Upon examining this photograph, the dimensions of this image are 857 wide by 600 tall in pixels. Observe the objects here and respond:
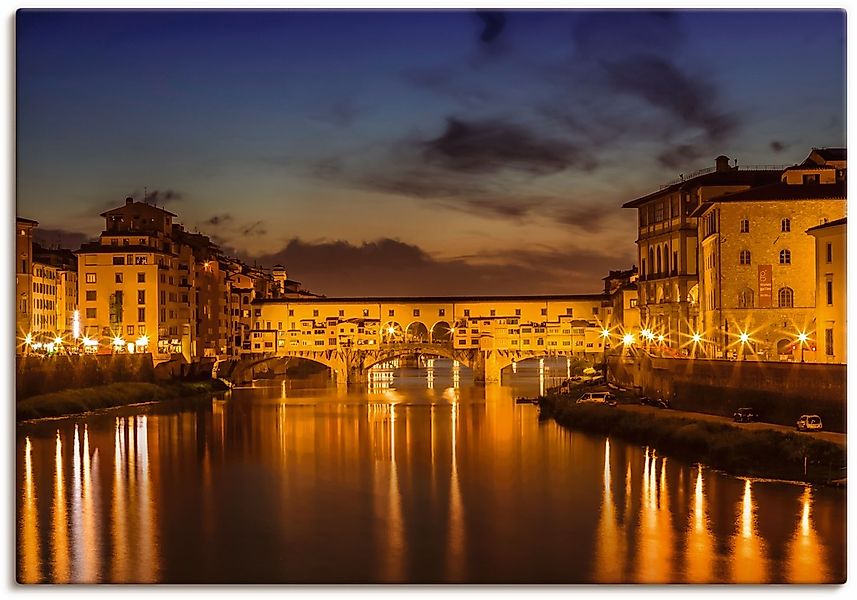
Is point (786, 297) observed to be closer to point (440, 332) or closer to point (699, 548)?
point (699, 548)

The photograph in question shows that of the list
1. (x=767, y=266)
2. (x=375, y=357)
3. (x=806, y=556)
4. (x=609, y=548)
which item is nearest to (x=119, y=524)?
(x=609, y=548)

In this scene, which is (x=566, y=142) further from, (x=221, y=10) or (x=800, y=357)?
(x=800, y=357)

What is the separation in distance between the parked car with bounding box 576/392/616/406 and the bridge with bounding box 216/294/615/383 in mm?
21001

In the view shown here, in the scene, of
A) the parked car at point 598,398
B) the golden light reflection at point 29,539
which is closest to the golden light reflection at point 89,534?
the golden light reflection at point 29,539

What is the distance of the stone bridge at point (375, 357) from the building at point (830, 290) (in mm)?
34840

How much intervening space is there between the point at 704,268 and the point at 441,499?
684 inches

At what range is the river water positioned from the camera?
11539mm

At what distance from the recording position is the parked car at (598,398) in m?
30.7

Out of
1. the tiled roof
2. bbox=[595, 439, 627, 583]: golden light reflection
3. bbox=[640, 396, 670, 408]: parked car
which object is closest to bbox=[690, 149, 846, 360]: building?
the tiled roof

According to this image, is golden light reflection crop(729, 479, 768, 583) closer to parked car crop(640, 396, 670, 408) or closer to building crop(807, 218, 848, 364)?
building crop(807, 218, 848, 364)

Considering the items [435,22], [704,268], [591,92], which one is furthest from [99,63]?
[704,268]

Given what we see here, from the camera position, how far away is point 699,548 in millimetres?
12219

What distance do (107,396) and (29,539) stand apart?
23.2 meters

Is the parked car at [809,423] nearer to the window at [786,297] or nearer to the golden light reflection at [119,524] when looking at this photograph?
the window at [786,297]
